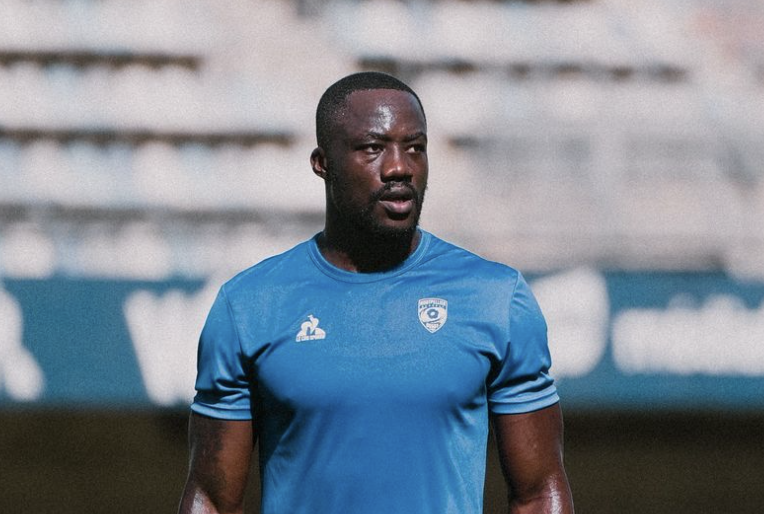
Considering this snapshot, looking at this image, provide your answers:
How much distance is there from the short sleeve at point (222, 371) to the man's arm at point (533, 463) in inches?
20.6

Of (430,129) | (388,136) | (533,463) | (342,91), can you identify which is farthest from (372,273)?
(430,129)

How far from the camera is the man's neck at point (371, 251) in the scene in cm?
256

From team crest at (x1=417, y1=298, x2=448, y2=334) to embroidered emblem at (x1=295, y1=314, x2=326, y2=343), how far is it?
202 mm

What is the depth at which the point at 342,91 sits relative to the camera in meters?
2.64

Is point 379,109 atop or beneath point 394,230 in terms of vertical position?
atop

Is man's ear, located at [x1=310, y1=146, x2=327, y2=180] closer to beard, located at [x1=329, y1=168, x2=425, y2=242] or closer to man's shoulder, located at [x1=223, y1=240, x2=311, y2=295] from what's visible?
beard, located at [x1=329, y1=168, x2=425, y2=242]

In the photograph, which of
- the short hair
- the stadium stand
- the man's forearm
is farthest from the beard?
the stadium stand

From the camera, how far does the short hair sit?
2.61 m

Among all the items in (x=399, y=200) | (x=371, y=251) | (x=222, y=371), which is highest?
(x=399, y=200)

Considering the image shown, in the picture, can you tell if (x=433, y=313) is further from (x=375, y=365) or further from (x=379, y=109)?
(x=379, y=109)

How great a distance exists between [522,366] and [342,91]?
70 centimetres

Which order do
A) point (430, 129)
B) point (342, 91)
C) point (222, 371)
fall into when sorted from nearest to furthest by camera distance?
1. point (222, 371)
2. point (342, 91)
3. point (430, 129)

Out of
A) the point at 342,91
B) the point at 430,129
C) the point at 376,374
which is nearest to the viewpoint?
the point at 376,374

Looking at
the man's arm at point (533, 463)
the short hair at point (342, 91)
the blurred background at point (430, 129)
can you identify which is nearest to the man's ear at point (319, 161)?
the short hair at point (342, 91)
